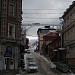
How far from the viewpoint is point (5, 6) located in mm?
53344

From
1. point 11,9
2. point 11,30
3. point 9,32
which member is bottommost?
point 9,32

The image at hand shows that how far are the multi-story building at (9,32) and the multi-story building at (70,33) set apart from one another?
48.9ft

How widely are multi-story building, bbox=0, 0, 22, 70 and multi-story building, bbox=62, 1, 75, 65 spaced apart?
587 inches

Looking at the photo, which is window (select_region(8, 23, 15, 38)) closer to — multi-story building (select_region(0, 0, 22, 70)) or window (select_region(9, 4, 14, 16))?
multi-story building (select_region(0, 0, 22, 70))

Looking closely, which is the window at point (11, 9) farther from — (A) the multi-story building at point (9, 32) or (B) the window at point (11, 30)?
(B) the window at point (11, 30)

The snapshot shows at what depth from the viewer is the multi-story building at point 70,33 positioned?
216 feet

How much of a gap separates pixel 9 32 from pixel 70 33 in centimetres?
1999

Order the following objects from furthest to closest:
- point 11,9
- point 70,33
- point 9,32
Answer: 1. point 70,33
2. point 11,9
3. point 9,32

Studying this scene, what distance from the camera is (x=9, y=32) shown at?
179 ft

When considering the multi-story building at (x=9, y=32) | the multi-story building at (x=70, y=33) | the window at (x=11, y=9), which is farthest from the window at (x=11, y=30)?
the multi-story building at (x=70, y=33)

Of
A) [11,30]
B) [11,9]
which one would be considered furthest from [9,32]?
[11,9]

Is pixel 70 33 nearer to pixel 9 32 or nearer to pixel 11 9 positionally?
pixel 11 9

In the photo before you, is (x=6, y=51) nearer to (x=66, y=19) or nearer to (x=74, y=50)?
(x=74, y=50)

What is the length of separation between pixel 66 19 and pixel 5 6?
2613 cm
